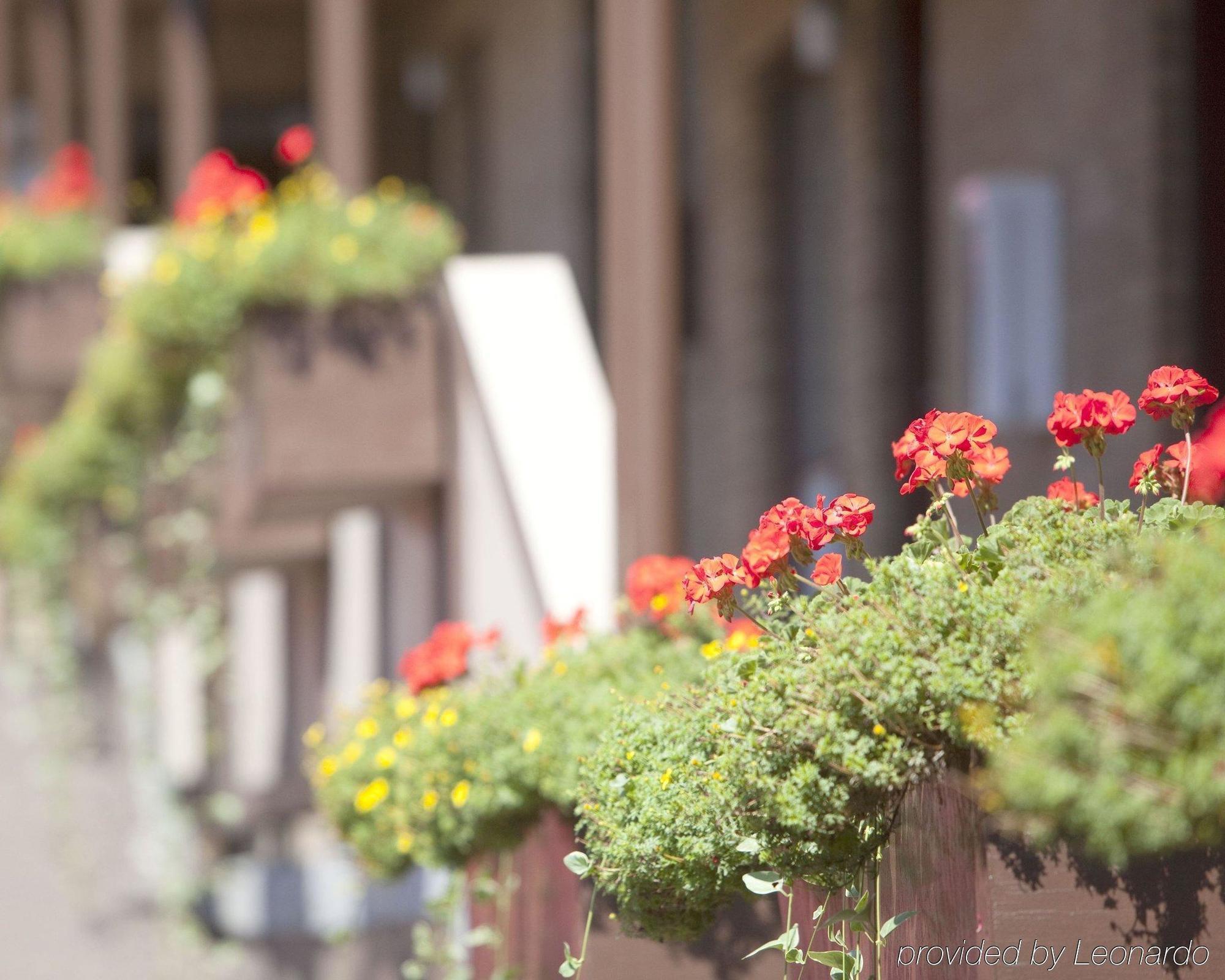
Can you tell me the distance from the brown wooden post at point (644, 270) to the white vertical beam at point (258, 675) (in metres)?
3.65

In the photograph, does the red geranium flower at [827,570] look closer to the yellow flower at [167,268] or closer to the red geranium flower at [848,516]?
the red geranium flower at [848,516]


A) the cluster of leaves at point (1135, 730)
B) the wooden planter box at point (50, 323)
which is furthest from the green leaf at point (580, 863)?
the wooden planter box at point (50, 323)

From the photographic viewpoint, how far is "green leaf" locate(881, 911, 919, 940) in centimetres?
170

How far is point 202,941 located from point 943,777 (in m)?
4.94

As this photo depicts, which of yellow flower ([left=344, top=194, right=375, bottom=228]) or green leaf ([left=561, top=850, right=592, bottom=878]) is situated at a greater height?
yellow flower ([left=344, top=194, right=375, bottom=228])

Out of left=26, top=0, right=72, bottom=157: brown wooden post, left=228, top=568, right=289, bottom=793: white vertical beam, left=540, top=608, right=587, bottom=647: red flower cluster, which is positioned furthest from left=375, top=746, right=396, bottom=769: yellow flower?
left=26, top=0, right=72, bottom=157: brown wooden post

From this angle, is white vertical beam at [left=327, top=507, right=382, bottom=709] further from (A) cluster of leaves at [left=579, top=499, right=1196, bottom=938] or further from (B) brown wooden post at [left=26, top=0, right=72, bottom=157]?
(B) brown wooden post at [left=26, top=0, right=72, bottom=157]

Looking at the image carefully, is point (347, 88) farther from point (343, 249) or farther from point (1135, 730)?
point (1135, 730)

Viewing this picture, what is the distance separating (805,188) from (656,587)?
196 inches

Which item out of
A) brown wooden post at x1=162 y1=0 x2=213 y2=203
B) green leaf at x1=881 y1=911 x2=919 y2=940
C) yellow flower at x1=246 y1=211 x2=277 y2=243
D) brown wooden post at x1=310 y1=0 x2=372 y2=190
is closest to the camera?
green leaf at x1=881 y1=911 x2=919 y2=940

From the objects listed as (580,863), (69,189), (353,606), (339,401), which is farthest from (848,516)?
(69,189)

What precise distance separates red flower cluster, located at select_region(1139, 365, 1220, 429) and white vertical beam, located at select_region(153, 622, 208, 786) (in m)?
6.69

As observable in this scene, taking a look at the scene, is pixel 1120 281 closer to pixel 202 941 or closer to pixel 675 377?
pixel 675 377

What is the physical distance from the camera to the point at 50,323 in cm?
732
